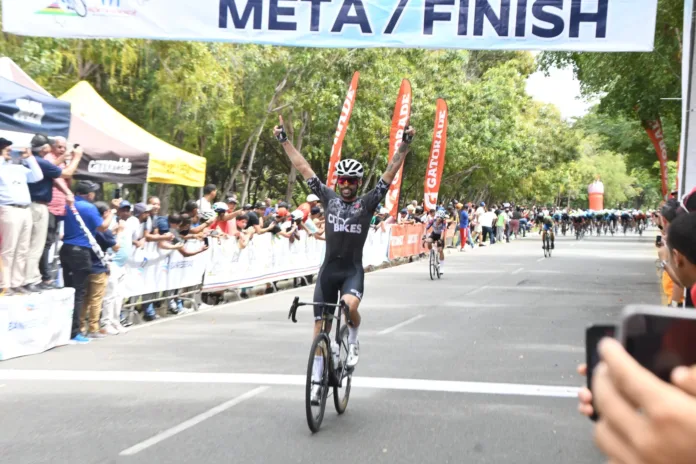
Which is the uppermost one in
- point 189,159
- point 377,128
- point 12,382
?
point 377,128

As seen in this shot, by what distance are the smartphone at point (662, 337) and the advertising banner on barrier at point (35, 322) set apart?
34.2 ft

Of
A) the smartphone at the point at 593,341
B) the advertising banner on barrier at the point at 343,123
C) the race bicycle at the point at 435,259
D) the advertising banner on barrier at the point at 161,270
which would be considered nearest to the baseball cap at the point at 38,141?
the advertising banner on barrier at the point at 161,270

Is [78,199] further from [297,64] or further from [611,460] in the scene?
[297,64]

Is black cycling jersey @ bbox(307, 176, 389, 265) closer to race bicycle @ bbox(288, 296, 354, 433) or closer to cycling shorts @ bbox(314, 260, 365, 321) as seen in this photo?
cycling shorts @ bbox(314, 260, 365, 321)

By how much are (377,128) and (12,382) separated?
31569 mm

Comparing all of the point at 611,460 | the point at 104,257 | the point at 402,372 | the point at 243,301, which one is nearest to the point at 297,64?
the point at 243,301

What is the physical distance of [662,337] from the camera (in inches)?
44.9

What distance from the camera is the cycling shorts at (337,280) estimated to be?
7.94 meters

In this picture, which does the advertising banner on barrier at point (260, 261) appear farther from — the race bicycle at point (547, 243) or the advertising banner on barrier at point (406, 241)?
the race bicycle at point (547, 243)

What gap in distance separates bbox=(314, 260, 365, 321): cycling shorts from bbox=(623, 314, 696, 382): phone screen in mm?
6752

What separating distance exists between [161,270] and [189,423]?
7921mm

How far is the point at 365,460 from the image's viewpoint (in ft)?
20.6

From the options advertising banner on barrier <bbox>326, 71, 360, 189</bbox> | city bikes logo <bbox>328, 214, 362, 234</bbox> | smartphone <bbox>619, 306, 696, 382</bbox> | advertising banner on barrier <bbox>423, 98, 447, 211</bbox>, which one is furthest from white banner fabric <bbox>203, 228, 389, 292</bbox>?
smartphone <bbox>619, 306, 696, 382</bbox>

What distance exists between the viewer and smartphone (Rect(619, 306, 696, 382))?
1.13 meters
